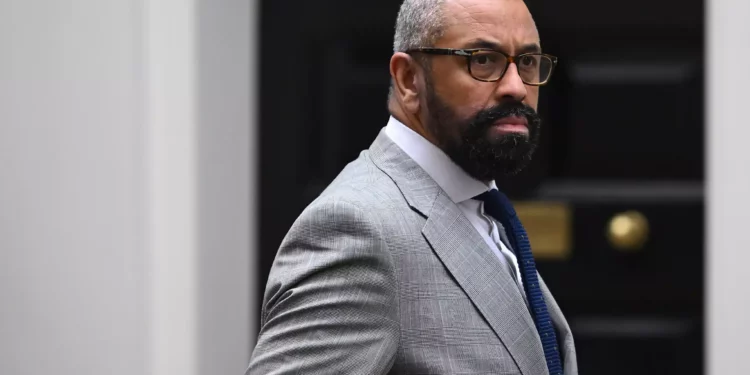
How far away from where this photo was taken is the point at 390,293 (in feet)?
4.67

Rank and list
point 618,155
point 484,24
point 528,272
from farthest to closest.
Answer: point 618,155, point 528,272, point 484,24

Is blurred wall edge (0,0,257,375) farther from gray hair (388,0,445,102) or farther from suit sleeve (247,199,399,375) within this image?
suit sleeve (247,199,399,375)

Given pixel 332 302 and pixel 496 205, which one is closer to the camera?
pixel 332 302

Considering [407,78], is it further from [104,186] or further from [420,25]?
[104,186]

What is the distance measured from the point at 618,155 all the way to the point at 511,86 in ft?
4.84

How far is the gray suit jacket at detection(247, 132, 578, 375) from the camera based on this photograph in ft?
4.54

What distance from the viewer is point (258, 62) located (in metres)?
2.97

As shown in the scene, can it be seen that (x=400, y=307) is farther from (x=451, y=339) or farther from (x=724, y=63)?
(x=724, y=63)

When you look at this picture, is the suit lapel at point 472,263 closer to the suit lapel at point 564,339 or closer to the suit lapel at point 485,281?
the suit lapel at point 485,281

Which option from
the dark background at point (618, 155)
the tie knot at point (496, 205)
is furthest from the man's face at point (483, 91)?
the dark background at point (618, 155)

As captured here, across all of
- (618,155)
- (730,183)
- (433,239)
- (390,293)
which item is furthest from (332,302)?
(618,155)

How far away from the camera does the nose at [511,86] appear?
152cm

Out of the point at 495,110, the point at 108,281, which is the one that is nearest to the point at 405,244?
the point at 495,110

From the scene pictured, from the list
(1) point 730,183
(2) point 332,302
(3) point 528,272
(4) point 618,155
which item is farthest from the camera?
(4) point 618,155
